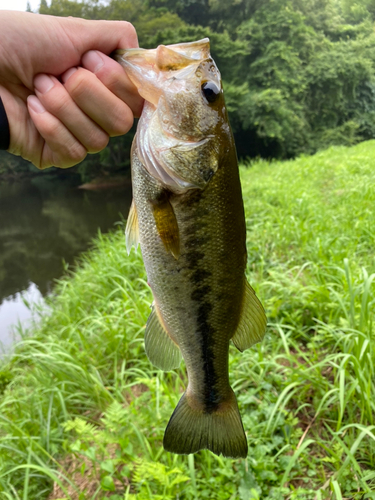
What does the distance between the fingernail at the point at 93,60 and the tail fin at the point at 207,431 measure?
4.56 feet

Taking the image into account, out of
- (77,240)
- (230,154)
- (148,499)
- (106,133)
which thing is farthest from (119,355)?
(77,240)

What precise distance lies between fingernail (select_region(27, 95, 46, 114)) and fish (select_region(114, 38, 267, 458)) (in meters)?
0.38

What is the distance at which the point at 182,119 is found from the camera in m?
1.22

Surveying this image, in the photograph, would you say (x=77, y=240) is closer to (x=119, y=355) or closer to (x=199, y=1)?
(x=119, y=355)

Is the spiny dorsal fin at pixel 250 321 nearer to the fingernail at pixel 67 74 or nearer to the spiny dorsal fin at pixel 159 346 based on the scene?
the spiny dorsal fin at pixel 159 346

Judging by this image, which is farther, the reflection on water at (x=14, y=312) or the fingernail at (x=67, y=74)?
the reflection on water at (x=14, y=312)

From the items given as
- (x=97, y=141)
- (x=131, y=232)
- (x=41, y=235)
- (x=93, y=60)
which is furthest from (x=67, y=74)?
(x=41, y=235)

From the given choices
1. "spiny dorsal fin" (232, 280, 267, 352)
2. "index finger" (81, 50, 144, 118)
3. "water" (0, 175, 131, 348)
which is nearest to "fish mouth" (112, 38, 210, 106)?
"index finger" (81, 50, 144, 118)

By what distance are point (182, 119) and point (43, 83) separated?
2.11ft

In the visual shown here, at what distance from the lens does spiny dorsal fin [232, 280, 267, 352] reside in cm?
138

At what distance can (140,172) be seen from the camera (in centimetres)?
124

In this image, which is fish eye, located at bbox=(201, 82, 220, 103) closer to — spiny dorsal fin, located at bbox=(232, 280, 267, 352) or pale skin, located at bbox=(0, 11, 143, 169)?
pale skin, located at bbox=(0, 11, 143, 169)

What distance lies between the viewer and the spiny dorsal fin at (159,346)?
1.42 meters

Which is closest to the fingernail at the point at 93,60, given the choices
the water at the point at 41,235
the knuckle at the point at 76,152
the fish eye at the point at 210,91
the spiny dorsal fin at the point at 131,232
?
the knuckle at the point at 76,152
